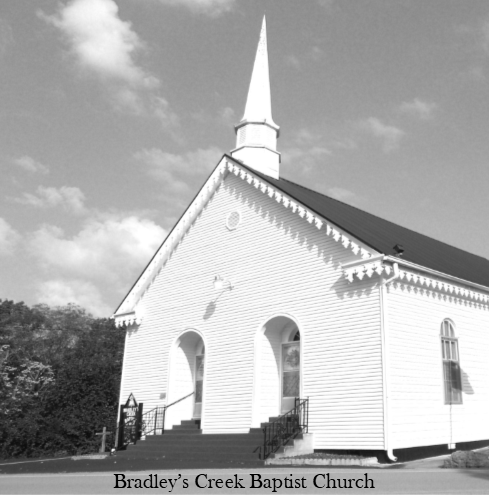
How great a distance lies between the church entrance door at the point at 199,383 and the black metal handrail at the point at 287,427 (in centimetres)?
487

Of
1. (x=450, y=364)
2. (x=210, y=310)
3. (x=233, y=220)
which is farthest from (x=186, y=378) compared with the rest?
(x=450, y=364)

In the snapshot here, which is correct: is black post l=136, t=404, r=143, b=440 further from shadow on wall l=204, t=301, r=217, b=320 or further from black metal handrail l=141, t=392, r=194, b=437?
shadow on wall l=204, t=301, r=217, b=320

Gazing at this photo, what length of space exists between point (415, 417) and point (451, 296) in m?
4.53

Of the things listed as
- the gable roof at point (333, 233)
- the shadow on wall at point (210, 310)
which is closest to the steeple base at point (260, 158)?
the gable roof at point (333, 233)

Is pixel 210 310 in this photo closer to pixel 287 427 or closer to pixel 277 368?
pixel 277 368

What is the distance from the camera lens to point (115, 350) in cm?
4594

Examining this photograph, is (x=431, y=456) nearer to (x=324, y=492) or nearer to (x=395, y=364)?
(x=395, y=364)

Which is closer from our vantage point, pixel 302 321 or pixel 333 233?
pixel 333 233

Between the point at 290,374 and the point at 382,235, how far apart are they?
18.6 feet

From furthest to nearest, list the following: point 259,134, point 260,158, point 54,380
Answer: point 54,380, point 259,134, point 260,158

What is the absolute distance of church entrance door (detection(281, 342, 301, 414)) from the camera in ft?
64.0

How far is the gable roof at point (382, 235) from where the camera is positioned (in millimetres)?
18594

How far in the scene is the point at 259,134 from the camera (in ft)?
84.0

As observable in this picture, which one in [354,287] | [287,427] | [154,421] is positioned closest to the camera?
[287,427]
